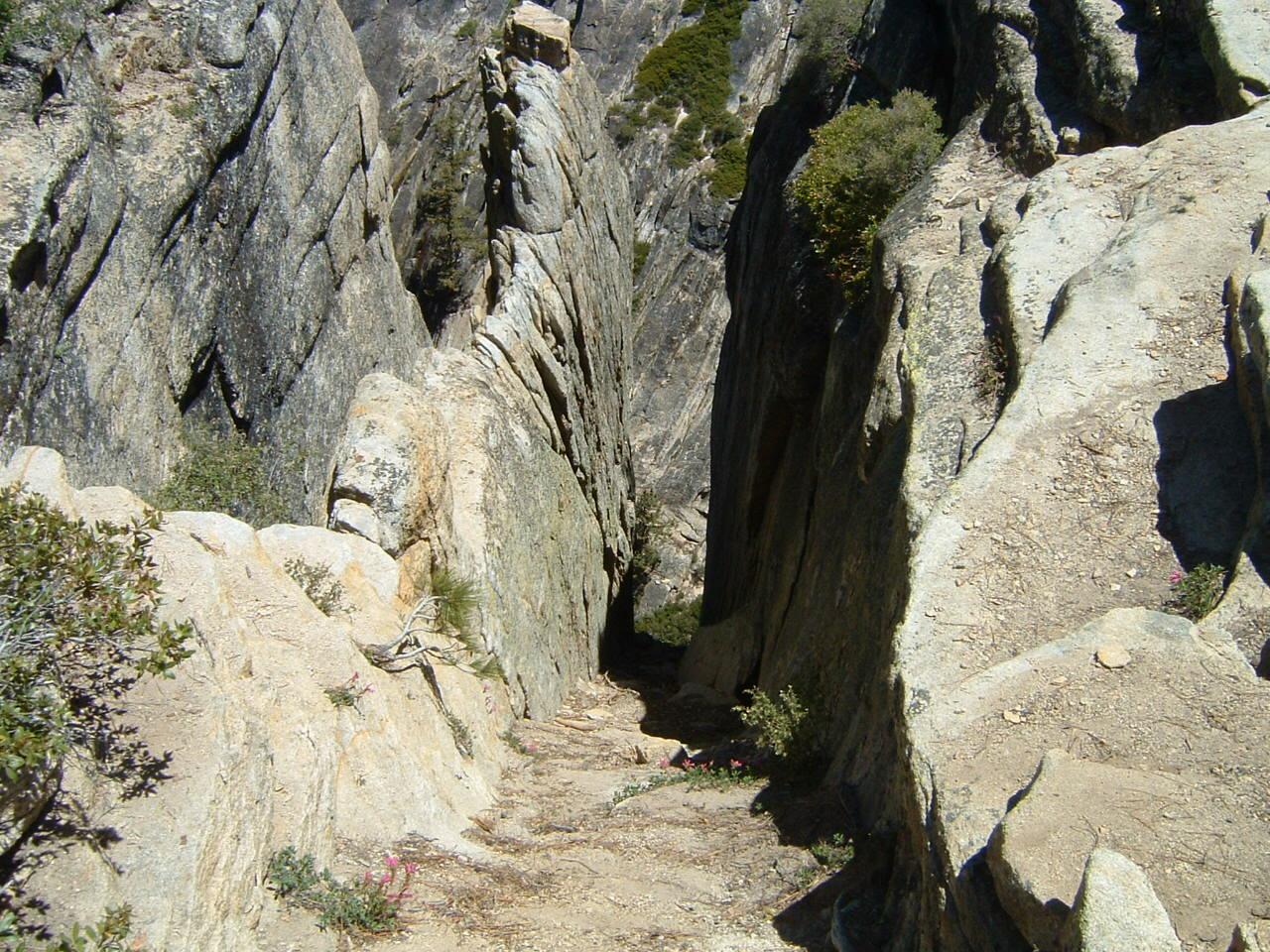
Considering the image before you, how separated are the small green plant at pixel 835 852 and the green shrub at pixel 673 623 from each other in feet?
81.9

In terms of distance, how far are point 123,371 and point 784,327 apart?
10.1m

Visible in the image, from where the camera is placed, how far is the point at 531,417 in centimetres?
1730

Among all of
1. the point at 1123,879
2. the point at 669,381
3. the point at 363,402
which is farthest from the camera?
the point at 669,381

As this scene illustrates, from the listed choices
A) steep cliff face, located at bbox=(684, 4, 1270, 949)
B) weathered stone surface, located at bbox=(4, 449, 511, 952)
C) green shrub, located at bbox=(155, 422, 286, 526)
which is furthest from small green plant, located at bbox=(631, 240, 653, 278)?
weathered stone surface, located at bbox=(4, 449, 511, 952)

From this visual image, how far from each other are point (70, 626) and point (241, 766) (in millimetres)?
1284

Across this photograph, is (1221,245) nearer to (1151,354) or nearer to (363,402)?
(1151,354)

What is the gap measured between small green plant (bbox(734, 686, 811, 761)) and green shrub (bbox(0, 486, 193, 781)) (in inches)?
207

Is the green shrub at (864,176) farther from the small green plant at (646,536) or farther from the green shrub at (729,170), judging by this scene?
the green shrub at (729,170)

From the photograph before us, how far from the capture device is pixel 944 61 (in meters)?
18.3

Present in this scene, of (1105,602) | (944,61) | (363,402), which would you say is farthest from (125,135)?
(1105,602)

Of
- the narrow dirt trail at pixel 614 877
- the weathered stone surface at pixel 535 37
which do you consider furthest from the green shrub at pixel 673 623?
the narrow dirt trail at pixel 614 877

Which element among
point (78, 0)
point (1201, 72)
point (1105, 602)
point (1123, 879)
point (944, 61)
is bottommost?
point (1123, 879)

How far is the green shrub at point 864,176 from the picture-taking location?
15172 mm

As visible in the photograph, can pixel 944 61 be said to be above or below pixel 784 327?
above
